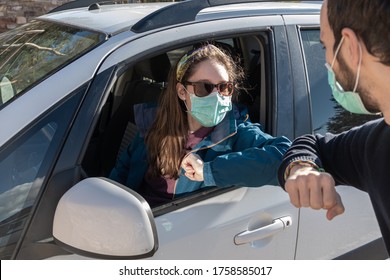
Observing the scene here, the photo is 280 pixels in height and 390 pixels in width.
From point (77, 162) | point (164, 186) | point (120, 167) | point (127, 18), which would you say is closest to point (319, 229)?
point (164, 186)

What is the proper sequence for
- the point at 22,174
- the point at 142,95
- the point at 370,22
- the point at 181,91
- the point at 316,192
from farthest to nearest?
the point at 142,95
the point at 181,91
the point at 22,174
the point at 316,192
the point at 370,22

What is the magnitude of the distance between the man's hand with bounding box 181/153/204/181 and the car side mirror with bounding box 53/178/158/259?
43 centimetres

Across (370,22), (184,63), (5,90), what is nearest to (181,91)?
(184,63)

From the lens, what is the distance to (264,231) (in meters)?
1.87

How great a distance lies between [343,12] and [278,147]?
73cm

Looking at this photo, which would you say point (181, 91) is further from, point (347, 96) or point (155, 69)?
point (347, 96)

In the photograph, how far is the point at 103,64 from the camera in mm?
1695

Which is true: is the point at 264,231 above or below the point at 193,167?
below

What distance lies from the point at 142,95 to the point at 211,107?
77cm

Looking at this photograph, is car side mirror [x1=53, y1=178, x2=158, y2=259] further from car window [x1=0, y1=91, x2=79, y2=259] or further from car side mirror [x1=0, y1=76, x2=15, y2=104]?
car side mirror [x1=0, y1=76, x2=15, y2=104]

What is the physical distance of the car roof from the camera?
184 centimetres

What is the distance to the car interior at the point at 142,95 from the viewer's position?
2191 mm

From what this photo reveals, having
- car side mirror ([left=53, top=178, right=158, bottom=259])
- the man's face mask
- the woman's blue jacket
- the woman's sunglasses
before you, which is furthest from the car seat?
the man's face mask

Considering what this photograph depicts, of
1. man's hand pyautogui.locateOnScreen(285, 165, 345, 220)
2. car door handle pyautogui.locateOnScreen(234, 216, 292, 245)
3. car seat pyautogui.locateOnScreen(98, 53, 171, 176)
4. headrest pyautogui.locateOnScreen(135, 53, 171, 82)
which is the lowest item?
car door handle pyautogui.locateOnScreen(234, 216, 292, 245)
